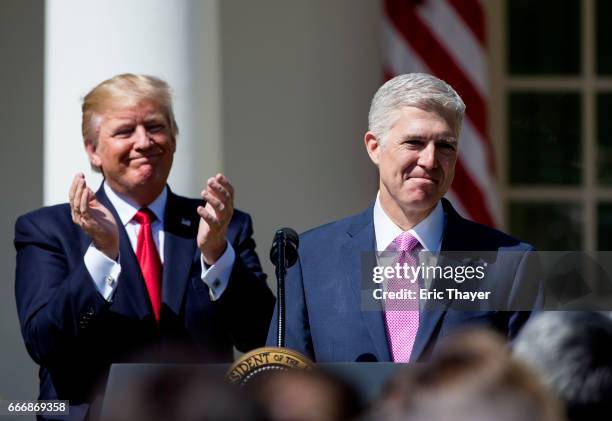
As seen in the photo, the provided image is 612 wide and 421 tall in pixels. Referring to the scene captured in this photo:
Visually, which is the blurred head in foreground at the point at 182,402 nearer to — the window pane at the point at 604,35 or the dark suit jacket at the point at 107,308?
the dark suit jacket at the point at 107,308

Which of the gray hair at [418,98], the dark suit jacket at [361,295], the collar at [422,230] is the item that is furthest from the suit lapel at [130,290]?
the gray hair at [418,98]

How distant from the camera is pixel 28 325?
4.05 m

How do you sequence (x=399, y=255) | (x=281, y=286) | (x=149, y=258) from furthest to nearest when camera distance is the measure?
(x=149, y=258) → (x=399, y=255) → (x=281, y=286)

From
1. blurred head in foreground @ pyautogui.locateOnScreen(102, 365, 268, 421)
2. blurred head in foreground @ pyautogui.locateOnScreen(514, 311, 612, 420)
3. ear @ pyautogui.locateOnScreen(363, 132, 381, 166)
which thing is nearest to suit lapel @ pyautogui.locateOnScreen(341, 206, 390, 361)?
ear @ pyautogui.locateOnScreen(363, 132, 381, 166)

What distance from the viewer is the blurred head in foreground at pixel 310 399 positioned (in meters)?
2.07

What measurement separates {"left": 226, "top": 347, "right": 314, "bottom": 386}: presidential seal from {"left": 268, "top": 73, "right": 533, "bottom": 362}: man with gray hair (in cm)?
52

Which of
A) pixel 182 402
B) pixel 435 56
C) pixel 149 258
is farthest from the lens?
pixel 435 56

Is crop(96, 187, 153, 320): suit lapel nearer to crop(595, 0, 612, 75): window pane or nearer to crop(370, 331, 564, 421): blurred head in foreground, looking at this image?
crop(370, 331, 564, 421): blurred head in foreground

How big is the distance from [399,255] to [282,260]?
0.37 m

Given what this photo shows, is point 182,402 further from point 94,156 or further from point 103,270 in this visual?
point 94,156

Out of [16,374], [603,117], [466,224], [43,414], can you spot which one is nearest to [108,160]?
[43,414]

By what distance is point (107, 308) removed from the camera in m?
4.05

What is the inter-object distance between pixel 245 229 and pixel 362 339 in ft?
2.86

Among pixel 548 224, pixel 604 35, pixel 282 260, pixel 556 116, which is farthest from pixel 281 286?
pixel 604 35
